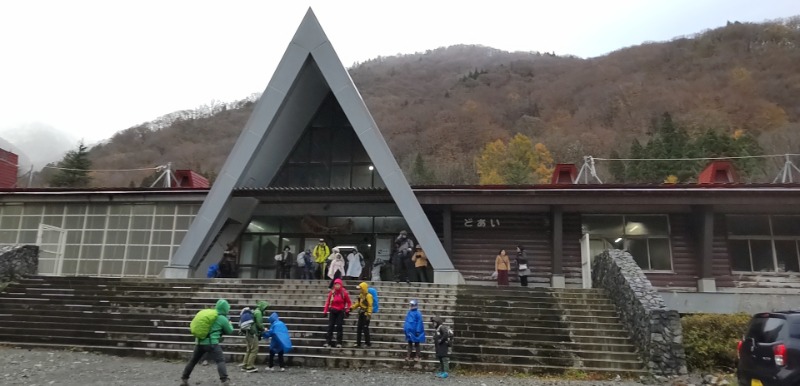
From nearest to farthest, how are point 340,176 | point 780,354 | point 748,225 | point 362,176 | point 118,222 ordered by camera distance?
point 780,354 → point 748,225 → point 118,222 → point 362,176 → point 340,176

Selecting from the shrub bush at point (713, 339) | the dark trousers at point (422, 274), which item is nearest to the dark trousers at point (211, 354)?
the dark trousers at point (422, 274)

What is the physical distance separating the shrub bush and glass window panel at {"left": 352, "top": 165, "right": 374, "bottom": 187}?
1236 centimetres

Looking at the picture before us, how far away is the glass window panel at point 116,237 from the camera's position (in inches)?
784

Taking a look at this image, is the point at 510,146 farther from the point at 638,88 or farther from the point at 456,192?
the point at 456,192

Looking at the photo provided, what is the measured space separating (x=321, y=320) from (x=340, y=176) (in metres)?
9.11

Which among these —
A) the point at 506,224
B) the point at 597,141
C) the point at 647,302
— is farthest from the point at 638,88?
the point at 647,302

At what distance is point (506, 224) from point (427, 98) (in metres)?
71.2

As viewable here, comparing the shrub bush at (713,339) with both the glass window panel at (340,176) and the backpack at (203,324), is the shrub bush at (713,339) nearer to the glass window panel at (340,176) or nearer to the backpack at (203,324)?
the backpack at (203,324)

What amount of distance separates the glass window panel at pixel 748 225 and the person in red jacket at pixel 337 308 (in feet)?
45.6

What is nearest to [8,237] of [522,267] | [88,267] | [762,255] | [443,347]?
[88,267]

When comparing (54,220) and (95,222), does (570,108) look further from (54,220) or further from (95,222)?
(54,220)

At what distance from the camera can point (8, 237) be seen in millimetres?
20156

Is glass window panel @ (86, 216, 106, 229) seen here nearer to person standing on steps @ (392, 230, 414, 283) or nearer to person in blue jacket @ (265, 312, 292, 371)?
person standing on steps @ (392, 230, 414, 283)

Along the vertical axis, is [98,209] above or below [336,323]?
above
